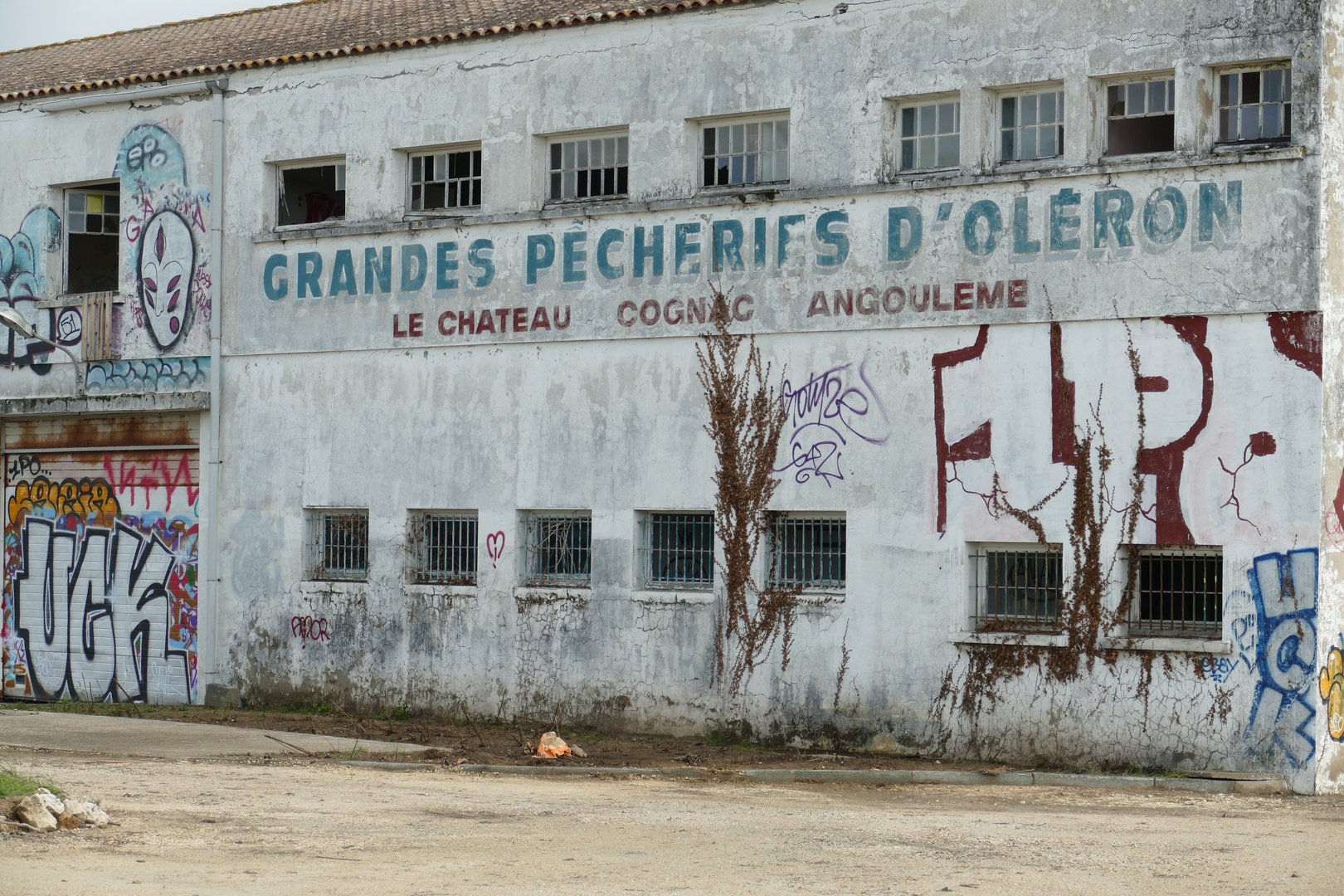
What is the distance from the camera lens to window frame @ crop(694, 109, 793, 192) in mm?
16375

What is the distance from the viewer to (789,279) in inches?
633

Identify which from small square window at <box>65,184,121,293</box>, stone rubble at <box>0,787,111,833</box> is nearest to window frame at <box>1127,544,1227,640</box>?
stone rubble at <box>0,787,111,833</box>

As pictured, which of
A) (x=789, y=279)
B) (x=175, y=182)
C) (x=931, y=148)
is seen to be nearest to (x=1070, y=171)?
(x=931, y=148)

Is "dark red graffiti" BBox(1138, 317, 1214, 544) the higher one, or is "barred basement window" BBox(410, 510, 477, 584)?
"dark red graffiti" BBox(1138, 317, 1214, 544)

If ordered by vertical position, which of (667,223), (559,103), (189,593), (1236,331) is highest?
(559,103)

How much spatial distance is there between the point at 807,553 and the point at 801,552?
7cm

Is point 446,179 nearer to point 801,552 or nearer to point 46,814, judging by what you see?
point 801,552

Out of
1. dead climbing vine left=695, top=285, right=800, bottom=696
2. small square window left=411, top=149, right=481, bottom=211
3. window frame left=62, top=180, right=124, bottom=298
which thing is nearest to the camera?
dead climbing vine left=695, top=285, right=800, bottom=696

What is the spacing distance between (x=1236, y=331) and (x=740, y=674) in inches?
206

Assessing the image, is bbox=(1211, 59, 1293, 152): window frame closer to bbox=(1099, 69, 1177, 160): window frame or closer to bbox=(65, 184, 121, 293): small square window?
bbox=(1099, 69, 1177, 160): window frame

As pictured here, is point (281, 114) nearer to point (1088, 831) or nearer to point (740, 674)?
point (740, 674)

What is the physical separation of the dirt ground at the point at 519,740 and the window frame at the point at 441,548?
4.49 feet

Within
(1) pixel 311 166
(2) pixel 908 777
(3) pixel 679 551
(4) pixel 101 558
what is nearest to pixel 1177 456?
(2) pixel 908 777

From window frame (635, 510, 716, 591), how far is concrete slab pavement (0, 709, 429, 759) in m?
2.74
